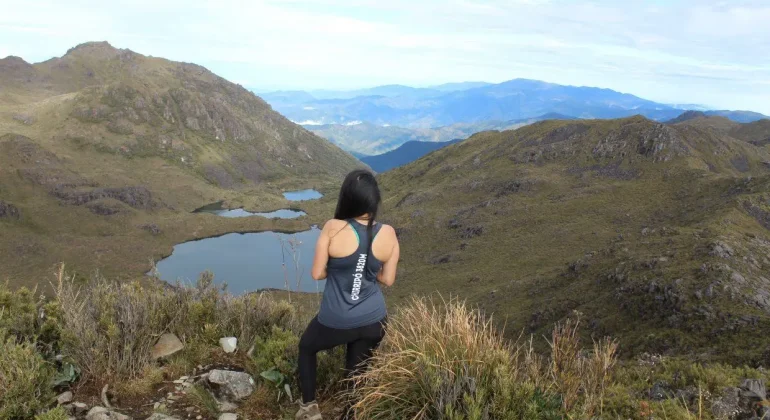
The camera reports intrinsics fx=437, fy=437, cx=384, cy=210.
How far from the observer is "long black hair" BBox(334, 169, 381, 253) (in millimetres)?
4613

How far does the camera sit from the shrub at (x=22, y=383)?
4535mm

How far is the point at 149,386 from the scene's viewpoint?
5578 mm

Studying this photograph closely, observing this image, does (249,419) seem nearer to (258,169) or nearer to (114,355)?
(114,355)

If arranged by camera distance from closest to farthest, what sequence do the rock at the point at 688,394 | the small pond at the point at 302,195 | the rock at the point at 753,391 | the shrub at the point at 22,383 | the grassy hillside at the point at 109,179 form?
the shrub at the point at 22,383
the rock at the point at 753,391
the rock at the point at 688,394
the grassy hillside at the point at 109,179
the small pond at the point at 302,195

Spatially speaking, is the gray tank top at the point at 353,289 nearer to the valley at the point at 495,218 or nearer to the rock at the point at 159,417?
the rock at the point at 159,417

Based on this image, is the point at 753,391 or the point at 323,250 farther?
the point at 753,391

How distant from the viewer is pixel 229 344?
6773 mm

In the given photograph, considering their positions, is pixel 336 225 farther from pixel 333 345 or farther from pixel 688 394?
pixel 688 394

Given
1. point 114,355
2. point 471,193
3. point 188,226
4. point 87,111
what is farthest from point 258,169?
point 114,355

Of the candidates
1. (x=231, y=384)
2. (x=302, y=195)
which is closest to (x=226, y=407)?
(x=231, y=384)

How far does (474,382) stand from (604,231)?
55.5m

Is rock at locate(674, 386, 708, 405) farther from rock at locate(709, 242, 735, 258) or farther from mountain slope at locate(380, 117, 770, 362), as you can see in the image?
rock at locate(709, 242, 735, 258)

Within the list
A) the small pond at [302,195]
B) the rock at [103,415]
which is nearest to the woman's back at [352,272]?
the rock at [103,415]

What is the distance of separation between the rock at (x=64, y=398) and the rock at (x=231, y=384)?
1543 millimetres
